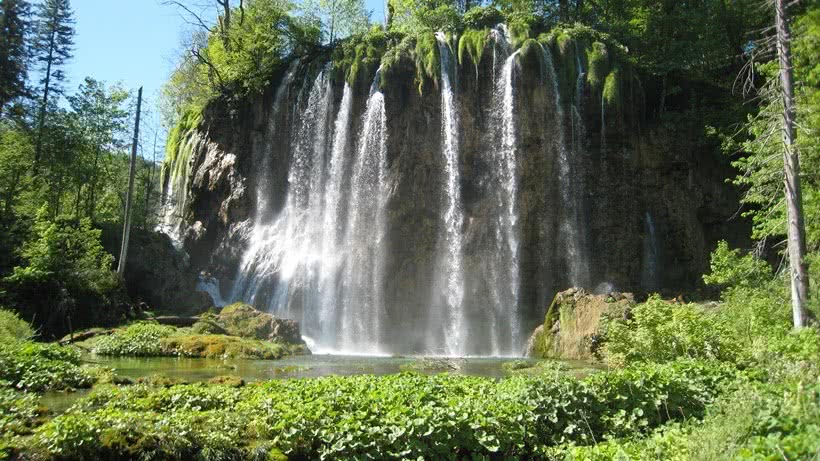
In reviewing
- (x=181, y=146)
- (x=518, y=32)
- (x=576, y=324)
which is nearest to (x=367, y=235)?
(x=518, y=32)

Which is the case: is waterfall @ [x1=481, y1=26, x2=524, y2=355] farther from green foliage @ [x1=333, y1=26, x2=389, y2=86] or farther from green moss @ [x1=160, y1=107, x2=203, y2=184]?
green moss @ [x1=160, y1=107, x2=203, y2=184]

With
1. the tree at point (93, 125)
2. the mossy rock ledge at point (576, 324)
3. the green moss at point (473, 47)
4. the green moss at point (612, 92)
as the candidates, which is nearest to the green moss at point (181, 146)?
the tree at point (93, 125)

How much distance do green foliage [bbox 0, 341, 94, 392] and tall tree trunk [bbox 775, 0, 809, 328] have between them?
49.5ft

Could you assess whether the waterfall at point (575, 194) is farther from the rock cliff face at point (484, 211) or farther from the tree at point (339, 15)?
the tree at point (339, 15)

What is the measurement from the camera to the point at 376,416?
748cm

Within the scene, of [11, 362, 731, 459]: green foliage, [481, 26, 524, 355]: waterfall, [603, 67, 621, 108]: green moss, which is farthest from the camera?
[603, 67, 621, 108]: green moss

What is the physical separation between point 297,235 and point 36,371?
24.6 meters

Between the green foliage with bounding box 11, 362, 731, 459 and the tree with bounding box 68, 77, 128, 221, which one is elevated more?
the tree with bounding box 68, 77, 128, 221

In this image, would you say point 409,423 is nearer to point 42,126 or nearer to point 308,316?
point 308,316

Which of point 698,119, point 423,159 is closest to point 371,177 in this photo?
point 423,159

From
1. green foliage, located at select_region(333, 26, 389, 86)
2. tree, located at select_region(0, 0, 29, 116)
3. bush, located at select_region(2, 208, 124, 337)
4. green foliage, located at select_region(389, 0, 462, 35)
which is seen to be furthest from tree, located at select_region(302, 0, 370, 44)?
bush, located at select_region(2, 208, 124, 337)

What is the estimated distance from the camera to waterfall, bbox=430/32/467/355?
103 feet

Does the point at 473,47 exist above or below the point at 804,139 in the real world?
above

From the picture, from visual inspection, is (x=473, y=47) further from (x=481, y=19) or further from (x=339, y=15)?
(x=339, y=15)
